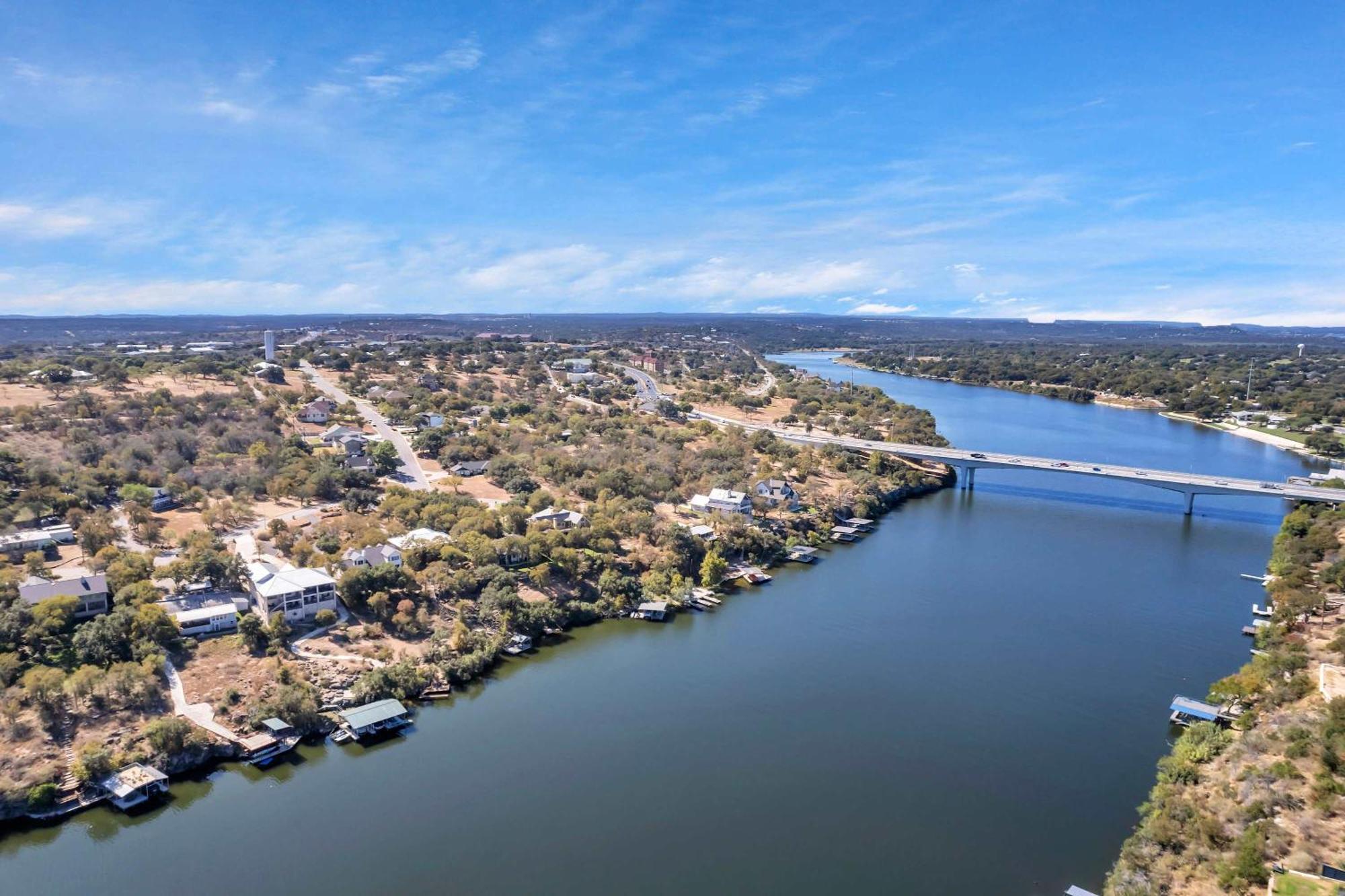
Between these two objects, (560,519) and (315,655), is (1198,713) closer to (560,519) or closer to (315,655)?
(560,519)

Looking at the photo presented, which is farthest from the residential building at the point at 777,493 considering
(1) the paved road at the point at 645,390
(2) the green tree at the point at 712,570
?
(1) the paved road at the point at 645,390

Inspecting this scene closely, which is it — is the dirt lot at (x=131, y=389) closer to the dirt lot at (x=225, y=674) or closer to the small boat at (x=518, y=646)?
the dirt lot at (x=225, y=674)

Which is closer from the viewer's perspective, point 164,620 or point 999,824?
point 999,824

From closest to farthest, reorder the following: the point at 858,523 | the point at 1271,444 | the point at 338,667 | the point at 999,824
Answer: the point at 999,824 → the point at 338,667 → the point at 858,523 → the point at 1271,444

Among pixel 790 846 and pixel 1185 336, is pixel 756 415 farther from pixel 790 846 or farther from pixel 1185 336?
pixel 1185 336

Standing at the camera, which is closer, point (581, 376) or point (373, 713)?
point (373, 713)

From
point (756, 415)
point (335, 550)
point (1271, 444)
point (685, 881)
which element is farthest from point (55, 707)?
point (1271, 444)

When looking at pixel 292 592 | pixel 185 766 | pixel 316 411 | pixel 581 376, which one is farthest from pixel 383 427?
pixel 185 766
